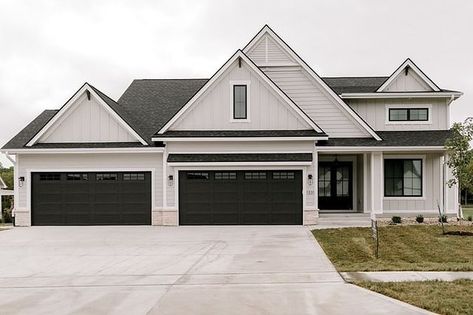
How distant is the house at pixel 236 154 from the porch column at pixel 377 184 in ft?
A: 0.14

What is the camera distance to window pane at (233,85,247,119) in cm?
2036

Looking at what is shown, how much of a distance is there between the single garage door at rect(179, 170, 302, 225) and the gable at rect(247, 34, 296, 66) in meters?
5.33

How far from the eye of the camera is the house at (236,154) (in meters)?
20.2

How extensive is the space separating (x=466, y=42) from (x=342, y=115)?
33.3 feet

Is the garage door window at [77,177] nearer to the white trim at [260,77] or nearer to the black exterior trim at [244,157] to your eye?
the black exterior trim at [244,157]

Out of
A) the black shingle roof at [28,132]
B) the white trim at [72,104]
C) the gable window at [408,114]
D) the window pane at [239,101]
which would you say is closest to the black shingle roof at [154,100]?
the white trim at [72,104]

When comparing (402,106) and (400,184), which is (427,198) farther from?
(402,106)

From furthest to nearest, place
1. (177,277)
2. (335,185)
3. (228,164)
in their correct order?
(335,185) → (228,164) → (177,277)

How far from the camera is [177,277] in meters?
10.0

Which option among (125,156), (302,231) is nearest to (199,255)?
(302,231)

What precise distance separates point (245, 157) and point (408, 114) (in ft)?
27.0

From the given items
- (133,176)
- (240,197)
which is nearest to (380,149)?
(240,197)

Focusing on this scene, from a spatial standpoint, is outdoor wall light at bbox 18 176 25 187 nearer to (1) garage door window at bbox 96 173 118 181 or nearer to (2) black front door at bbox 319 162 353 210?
(1) garage door window at bbox 96 173 118 181

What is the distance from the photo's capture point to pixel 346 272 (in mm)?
10219
